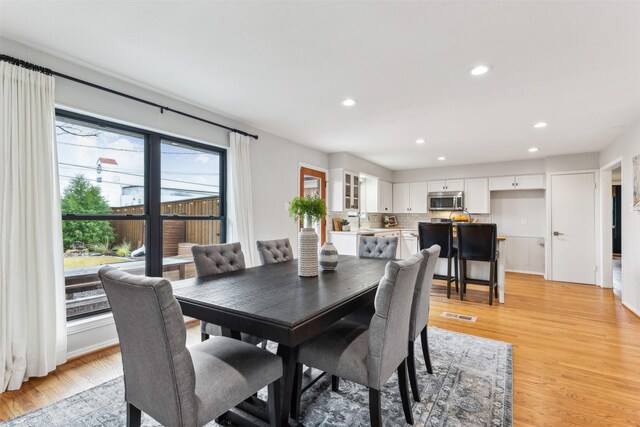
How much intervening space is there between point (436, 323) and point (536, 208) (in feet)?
14.8

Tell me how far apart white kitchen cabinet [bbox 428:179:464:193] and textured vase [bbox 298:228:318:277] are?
5667 mm

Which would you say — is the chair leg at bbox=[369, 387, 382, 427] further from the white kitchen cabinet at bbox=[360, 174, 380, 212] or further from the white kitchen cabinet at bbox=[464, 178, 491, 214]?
the white kitchen cabinet at bbox=[464, 178, 491, 214]

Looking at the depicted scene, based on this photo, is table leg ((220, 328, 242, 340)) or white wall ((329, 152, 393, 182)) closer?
table leg ((220, 328, 242, 340))

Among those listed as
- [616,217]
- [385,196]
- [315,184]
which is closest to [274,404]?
[315,184]

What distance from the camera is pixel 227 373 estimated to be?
1378mm

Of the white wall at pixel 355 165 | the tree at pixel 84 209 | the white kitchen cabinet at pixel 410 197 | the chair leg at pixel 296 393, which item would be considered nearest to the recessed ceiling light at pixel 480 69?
the chair leg at pixel 296 393

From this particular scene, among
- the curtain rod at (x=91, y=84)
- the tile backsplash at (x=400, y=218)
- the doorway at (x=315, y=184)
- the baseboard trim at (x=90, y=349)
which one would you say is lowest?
the baseboard trim at (x=90, y=349)

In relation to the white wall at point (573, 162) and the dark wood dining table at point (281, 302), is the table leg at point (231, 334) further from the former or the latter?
the white wall at point (573, 162)

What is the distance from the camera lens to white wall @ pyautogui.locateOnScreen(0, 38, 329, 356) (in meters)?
2.46

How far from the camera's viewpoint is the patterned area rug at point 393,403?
5.90ft

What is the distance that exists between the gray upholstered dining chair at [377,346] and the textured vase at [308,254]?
1.54 ft

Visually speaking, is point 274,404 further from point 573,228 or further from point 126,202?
point 573,228

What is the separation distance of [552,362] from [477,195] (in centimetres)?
467

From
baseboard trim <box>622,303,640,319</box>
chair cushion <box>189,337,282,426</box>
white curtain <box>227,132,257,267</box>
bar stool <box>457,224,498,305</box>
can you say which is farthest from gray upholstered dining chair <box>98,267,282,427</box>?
baseboard trim <box>622,303,640,319</box>
